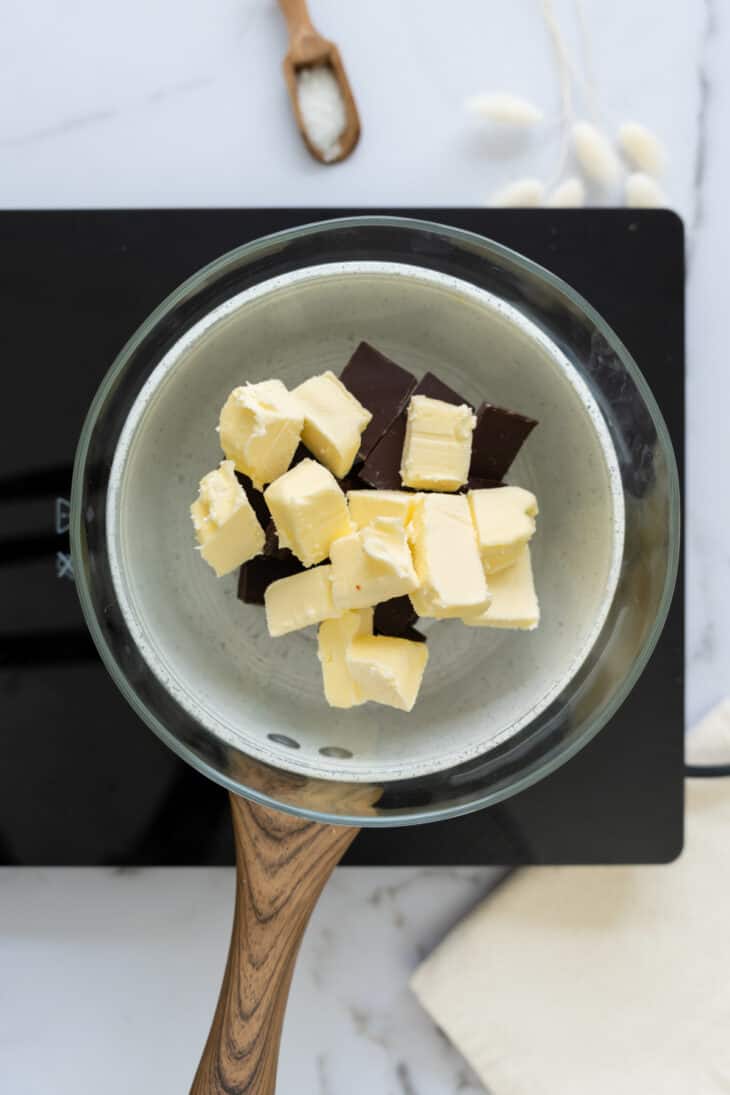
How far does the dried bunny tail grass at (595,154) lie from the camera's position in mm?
843

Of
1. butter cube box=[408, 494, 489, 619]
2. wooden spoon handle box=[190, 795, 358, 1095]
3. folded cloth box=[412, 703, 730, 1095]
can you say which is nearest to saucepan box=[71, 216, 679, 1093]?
wooden spoon handle box=[190, 795, 358, 1095]

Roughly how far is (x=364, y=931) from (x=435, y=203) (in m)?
0.64

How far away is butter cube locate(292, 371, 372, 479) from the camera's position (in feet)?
2.07

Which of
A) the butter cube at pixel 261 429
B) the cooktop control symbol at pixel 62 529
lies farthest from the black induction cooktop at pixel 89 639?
the butter cube at pixel 261 429

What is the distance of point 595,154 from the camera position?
2.77ft

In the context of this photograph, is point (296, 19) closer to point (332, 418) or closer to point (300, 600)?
point (332, 418)

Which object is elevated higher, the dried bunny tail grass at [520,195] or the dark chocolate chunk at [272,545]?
the dried bunny tail grass at [520,195]

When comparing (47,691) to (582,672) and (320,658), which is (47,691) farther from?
(582,672)

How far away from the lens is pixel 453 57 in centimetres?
85

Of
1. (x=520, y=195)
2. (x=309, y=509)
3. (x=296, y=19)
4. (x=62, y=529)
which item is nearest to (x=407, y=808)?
(x=309, y=509)

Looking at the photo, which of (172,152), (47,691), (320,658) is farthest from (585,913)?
(172,152)

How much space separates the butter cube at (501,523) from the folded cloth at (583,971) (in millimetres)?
357

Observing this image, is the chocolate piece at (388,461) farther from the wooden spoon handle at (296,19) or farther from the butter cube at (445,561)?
the wooden spoon handle at (296,19)

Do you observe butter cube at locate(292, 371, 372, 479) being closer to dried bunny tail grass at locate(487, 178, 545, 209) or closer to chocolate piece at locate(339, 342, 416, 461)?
chocolate piece at locate(339, 342, 416, 461)
